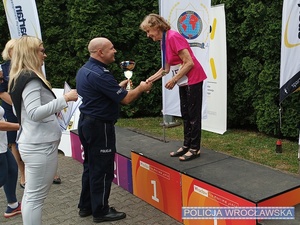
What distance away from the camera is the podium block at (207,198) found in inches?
107

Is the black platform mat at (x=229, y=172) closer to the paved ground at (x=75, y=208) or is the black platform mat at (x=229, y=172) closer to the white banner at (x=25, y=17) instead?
the paved ground at (x=75, y=208)

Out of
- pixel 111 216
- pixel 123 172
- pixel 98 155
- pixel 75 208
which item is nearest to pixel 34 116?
pixel 98 155

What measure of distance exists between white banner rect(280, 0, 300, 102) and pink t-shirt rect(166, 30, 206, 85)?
106 cm

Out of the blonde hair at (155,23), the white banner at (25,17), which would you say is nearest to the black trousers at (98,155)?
the blonde hair at (155,23)

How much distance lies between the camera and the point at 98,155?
3.28 m

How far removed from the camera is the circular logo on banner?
5.20m

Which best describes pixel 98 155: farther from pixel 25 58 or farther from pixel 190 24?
pixel 190 24

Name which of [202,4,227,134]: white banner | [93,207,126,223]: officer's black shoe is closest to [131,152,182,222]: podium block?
[93,207,126,223]: officer's black shoe

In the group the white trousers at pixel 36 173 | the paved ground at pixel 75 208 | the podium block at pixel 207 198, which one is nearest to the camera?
the white trousers at pixel 36 173

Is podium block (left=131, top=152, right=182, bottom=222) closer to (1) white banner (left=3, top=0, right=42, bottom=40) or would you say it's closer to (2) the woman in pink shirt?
(2) the woman in pink shirt

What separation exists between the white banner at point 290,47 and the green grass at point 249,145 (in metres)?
1.10

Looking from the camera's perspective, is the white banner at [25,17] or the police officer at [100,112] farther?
the white banner at [25,17]

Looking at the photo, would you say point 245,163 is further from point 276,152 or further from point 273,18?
point 273,18

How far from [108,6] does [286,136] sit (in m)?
4.33
